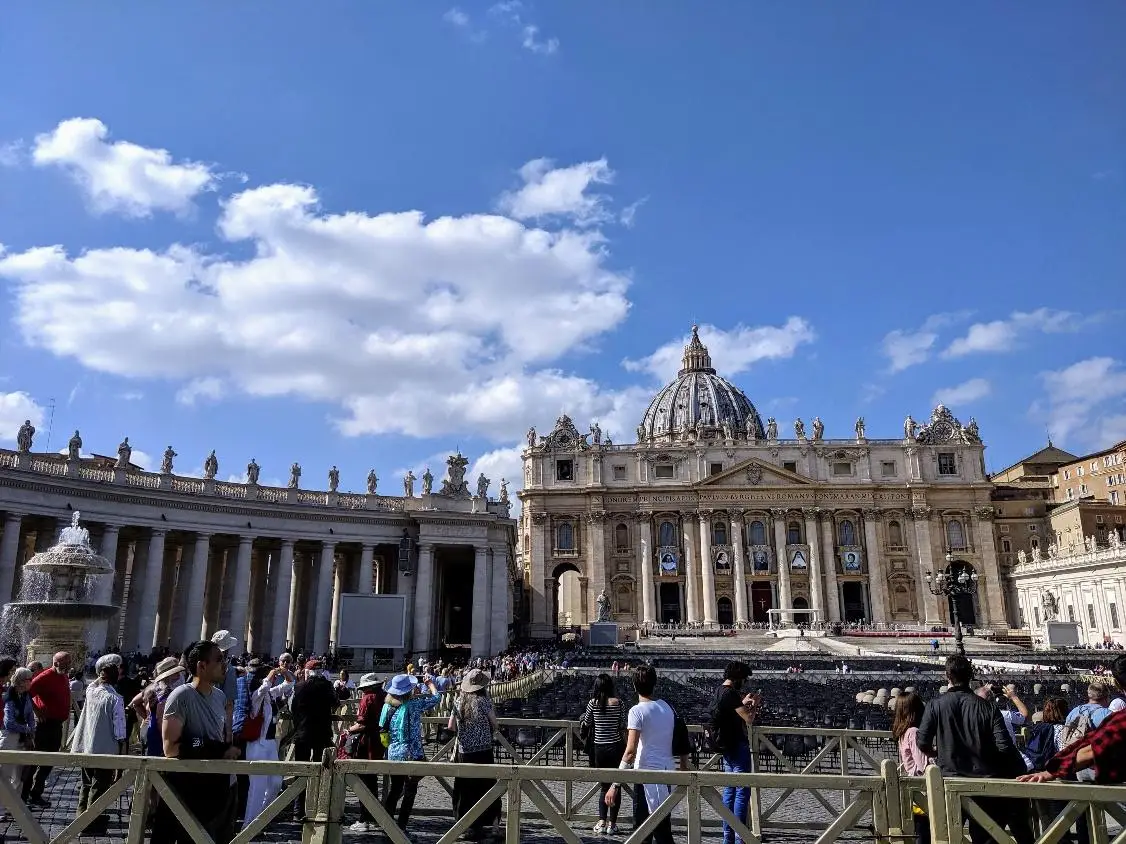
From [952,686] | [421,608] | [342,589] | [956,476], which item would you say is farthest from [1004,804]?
[956,476]

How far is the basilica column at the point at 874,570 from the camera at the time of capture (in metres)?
88.2

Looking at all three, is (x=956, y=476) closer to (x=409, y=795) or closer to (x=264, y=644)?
(x=264, y=644)

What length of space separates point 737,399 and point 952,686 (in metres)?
128

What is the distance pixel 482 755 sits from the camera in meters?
8.93

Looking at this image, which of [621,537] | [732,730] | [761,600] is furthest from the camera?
[621,537]

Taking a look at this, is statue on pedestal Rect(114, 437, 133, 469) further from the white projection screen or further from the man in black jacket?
the man in black jacket

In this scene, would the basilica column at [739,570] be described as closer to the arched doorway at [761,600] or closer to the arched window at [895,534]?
the arched doorway at [761,600]

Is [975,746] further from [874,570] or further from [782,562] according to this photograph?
[874,570]

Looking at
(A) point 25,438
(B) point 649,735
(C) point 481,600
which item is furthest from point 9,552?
(B) point 649,735

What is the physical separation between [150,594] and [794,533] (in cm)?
7127

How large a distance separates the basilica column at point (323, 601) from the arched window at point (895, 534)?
69.1m

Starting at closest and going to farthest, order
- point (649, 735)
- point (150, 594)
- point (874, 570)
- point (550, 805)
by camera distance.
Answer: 1. point (550, 805)
2. point (649, 735)
3. point (150, 594)
4. point (874, 570)

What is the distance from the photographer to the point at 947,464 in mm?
94125

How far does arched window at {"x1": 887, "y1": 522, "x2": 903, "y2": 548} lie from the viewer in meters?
91.6
